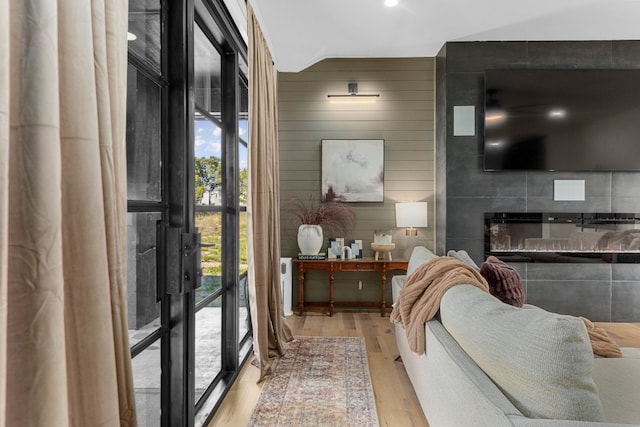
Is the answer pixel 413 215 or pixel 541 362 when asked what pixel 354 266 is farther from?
pixel 541 362

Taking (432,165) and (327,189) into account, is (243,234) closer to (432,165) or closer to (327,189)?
(327,189)

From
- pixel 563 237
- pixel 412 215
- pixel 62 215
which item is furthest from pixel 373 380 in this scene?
pixel 563 237

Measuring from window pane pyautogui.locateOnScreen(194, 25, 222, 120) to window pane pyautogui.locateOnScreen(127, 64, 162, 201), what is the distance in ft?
1.71

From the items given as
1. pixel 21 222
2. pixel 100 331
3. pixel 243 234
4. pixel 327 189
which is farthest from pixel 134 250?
pixel 327 189

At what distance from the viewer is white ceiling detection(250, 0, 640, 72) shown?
3.34 metres

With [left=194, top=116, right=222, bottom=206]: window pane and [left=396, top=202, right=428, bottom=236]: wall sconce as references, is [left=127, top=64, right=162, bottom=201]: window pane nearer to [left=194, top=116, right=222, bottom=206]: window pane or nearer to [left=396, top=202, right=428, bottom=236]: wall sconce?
[left=194, top=116, right=222, bottom=206]: window pane

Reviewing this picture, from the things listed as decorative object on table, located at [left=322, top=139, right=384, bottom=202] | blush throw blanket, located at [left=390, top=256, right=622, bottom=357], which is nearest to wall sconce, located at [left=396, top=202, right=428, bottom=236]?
decorative object on table, located at [left=322, top=139, right=384, bottom=202]

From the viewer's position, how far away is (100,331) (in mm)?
850

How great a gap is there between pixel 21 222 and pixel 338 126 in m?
4.14

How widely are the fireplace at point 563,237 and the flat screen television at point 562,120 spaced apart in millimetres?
505

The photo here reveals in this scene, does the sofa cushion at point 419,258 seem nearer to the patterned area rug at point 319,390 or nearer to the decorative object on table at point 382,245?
the patterned area rug at point 319,390

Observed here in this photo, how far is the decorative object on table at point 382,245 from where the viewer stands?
4.38m

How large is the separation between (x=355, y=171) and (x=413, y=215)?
0.83 meters

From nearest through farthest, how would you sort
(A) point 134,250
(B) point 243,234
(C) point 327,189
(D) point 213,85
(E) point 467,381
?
(E) point 467,381
(A) point 134,250
(D) point 213,85
(B) point 243,234
(C) point 327,189
